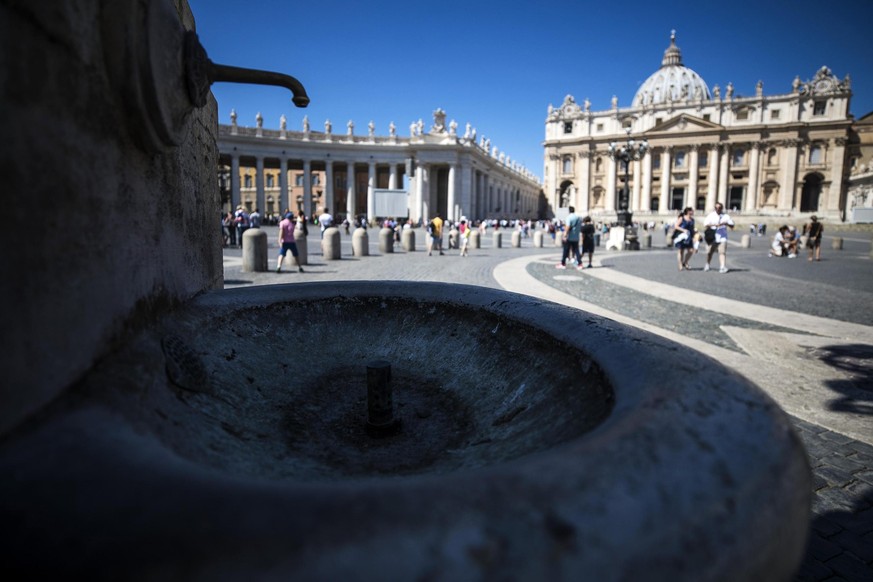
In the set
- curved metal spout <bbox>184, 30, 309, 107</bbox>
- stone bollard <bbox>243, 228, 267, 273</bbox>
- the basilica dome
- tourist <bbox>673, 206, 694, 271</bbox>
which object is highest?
the basilica dome

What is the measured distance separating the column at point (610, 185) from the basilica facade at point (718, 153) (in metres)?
0.15

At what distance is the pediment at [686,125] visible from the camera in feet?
225

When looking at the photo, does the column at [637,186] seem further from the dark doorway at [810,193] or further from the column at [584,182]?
the dark doorway at [810,193]

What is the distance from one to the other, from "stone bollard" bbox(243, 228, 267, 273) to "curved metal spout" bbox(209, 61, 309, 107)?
11068 mm

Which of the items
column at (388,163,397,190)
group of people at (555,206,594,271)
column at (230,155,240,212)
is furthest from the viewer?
column at (388,163,397,190)

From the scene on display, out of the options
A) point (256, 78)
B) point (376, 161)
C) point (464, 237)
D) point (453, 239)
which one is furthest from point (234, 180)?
point (256, 78)

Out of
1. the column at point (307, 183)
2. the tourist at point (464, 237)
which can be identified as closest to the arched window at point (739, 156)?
the column at point (307, 183)

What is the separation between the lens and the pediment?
68625 mm

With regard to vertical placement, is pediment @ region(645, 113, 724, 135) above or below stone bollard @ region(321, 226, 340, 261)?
above

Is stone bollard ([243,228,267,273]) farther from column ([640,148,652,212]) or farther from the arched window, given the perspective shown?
the arched window

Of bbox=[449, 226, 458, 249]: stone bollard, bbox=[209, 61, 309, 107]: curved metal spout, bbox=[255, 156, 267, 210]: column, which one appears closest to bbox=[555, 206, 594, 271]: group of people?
bbox=[449, 226, 458, 249]: stone bollard

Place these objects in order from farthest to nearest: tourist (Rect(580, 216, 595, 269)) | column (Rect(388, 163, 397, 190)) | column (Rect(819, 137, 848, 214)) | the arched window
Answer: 1. the arched window
2. column (Rect(819, 137, 848, 214))
3. column (Rect(388, 163, 397, 190))
4. tourist (Rect(580, 216, 595, 269))

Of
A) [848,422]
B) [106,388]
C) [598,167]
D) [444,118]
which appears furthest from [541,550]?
[598,167]

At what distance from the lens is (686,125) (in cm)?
6944
